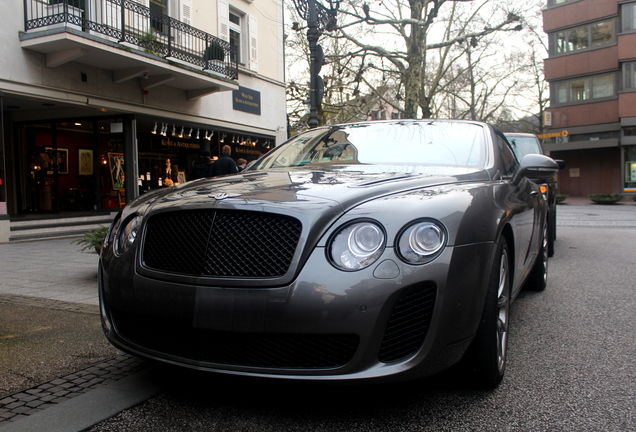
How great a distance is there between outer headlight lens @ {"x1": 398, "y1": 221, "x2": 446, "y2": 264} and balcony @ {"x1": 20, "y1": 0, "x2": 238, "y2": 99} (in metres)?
11.3

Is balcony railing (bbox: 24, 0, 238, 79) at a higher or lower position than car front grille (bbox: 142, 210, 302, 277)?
higher

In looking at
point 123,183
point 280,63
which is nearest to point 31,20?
point 123,183

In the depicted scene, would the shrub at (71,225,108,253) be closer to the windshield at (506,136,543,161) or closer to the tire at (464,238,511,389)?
the tire at (464,238,511,389)

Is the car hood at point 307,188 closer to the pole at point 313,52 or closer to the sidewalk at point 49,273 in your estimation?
the sidewalk at point 49,273

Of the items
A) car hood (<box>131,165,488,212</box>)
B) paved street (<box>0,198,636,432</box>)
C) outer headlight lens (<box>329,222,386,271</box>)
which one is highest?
car hood (<box>131,165,488,212</box>)

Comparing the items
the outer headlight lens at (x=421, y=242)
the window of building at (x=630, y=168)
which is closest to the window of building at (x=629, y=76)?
the window of building at (x=630, y=168)

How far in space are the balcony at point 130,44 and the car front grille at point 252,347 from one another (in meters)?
10.8

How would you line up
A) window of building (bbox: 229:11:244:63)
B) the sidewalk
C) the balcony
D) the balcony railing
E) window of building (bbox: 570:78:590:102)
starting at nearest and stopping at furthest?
the sidewalk < the balcony < the balcony railing < window of building (bbox: 229:11:244:63) < window of building (bbox: 570:78:590:102)

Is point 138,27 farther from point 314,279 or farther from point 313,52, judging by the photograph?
point 314,279

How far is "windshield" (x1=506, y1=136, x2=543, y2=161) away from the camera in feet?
30.2

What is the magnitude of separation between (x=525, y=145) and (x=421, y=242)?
7.92 metres

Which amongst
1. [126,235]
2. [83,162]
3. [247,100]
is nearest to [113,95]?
[83,162]

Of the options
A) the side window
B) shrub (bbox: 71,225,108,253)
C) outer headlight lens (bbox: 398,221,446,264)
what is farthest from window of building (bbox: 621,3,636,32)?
outer headlight lens (bbox: 398,221,446,264)

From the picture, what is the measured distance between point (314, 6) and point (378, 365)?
832 centimetres
